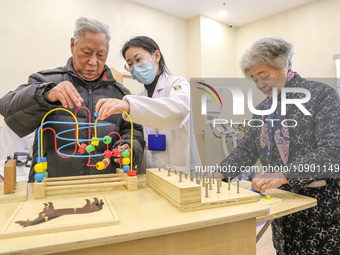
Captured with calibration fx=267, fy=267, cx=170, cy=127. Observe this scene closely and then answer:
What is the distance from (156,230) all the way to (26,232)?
31 cm

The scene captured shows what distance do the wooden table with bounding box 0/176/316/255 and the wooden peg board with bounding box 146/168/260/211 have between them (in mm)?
19

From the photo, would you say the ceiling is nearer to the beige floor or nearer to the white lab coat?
the white lab coat

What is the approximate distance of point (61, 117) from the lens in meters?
1.27

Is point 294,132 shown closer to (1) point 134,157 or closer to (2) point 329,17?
(1) point 134,157

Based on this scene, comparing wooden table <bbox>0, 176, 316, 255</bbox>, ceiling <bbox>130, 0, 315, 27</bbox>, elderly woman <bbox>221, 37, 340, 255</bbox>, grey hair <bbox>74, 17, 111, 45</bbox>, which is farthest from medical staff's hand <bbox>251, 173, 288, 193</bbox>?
ceiling <bbox>130, 0, 315, 27</bbox>

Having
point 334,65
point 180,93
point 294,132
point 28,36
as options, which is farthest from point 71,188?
point 334,65

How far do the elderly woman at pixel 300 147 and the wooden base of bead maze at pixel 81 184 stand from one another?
0.55 m

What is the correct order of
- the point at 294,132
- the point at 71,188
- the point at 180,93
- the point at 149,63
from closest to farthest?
the point at 71,188 < the point at 294,132 < the point at 180,93 < the point at 149,63

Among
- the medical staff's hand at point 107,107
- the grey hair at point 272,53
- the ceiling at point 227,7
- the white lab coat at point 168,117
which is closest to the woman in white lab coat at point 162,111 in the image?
Result: the white lab coat at point 168,117

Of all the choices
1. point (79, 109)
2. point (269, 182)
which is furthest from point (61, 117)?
point (269, 182)

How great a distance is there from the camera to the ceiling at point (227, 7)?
412 cm

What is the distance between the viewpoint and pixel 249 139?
1.33m

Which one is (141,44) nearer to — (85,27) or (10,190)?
(85,27)

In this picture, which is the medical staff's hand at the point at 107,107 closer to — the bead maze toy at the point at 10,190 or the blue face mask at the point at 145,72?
the bead maze toy at the point at 10,190
